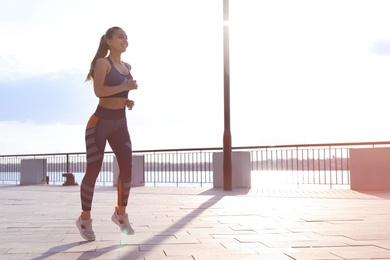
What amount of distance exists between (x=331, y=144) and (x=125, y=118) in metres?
10.3

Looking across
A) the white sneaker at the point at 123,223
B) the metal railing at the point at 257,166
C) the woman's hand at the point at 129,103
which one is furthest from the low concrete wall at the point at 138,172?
the woman's hand at the point at 129,103

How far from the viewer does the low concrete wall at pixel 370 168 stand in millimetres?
12859

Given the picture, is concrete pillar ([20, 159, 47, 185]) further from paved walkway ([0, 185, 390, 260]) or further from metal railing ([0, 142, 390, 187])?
paved walkway ([0, 185, 390, 260])

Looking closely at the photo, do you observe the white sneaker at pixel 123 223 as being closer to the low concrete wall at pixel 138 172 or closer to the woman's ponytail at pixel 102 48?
the woman's ponytail at pixel 102 48

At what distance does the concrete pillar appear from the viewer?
765 inches

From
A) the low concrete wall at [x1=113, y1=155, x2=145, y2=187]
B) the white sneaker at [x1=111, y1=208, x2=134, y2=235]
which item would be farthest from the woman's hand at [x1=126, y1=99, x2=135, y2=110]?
the low concrete wall at [x1=113, y1=155, x2=145, y2=187]

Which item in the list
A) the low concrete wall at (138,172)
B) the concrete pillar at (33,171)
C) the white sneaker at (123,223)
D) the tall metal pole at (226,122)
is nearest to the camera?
the white sneaker at (123,223)

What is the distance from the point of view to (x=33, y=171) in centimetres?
1947

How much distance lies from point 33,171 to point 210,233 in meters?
15.2

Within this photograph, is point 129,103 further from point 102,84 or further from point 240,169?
point 240,169

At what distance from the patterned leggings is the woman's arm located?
0.17 meters

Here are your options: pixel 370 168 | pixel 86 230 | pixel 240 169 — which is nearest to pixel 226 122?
pixel 240 169

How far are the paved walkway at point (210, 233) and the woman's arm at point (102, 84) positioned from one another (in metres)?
1.37

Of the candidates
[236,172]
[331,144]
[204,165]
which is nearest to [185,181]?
[204,165]
